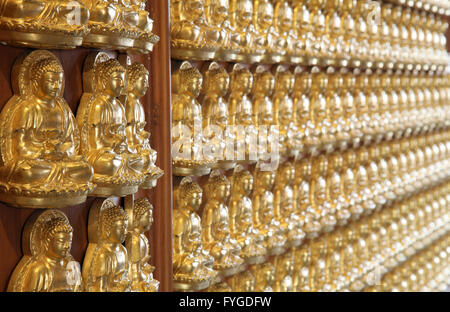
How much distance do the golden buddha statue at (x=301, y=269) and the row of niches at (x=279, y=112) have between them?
0.69 ft

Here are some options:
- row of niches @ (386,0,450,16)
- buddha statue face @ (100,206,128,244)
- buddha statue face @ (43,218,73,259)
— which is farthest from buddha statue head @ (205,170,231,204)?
row of niches @ (386,0,450,16)

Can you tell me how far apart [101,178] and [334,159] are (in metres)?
0.87

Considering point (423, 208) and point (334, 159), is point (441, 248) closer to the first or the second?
point (423, 208)

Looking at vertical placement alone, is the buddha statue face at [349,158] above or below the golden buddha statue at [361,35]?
below

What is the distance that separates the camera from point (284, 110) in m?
1.33

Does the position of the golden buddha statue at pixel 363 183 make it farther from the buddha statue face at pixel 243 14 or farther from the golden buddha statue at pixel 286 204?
the buddha statue face at pixel 243 14

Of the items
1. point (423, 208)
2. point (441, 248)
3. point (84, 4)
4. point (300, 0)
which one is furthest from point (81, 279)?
point (441, 248)

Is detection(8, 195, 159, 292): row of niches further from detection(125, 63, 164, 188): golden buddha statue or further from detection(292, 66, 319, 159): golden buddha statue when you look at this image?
detection(292, 66, 319, 159): golden buddha statue

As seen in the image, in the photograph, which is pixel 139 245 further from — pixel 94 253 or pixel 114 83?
pixel 114 83

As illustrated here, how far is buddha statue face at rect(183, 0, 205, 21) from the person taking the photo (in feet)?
3.40

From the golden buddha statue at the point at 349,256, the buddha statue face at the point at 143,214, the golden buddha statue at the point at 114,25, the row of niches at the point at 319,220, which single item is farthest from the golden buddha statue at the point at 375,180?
the golden buddha statue at the point at 114,25

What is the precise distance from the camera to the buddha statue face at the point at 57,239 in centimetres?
76

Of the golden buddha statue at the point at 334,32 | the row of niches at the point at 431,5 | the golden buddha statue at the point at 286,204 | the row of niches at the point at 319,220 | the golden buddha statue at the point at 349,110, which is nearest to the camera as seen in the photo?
the row of niches at the point at 319,220
